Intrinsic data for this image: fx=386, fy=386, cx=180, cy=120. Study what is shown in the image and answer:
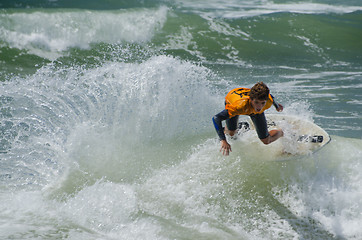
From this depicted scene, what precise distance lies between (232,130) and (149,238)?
6.35 ft

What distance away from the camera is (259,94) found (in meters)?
4.03

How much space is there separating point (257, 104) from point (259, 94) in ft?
0.55

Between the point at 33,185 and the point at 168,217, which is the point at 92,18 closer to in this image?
the point at 33,185

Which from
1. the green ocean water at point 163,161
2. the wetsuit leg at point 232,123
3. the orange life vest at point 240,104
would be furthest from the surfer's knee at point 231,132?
the orange life vest at point 240,104

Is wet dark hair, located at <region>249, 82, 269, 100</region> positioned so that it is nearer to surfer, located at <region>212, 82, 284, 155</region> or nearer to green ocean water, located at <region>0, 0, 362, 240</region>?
surfer, located at <region>212, 82, 284, 155</region>

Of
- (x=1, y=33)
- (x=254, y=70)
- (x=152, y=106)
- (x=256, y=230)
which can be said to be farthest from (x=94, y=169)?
(x=1, y=33)

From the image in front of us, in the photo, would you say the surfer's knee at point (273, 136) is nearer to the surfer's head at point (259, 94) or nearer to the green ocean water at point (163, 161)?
the green ocean water at point (163, 161)

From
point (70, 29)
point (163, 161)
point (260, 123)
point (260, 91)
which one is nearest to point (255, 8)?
point (70, 29)

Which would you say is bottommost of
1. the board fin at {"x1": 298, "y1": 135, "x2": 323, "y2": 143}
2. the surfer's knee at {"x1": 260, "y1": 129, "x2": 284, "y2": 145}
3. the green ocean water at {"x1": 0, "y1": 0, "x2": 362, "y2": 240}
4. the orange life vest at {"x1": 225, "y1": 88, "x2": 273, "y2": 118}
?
the green ocean water at {"x1": 0, "y1": 0, "x2": 362, "y2": 240}

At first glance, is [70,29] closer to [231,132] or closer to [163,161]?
[163,161]

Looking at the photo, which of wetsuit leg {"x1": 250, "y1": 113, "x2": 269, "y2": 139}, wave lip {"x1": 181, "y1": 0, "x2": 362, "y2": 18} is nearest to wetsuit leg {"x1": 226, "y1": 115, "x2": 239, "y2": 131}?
wetsuit leg {"x1": 250, "y1": 113, "x2": 269, "y2": 139}

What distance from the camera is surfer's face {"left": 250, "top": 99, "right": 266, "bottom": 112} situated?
4.11 metres

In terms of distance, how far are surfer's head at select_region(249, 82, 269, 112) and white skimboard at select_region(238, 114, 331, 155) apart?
1150mm

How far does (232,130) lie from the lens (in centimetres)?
522
